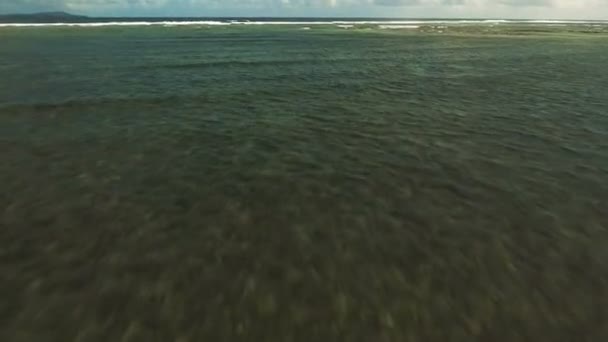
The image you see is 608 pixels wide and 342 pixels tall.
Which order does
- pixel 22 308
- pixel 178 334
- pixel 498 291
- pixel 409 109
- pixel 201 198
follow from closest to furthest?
1. pixel 178 334
2. pixel 22 308
3. pixel 498 291
4. pixel 201 198
5. pixel 409 109

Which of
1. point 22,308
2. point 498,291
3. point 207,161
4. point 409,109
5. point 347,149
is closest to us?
point 22,308

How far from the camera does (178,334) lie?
8047 mm

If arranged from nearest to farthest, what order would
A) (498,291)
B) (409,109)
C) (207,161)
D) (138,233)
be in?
(498,291), (138,233), (207,161), (409,109)

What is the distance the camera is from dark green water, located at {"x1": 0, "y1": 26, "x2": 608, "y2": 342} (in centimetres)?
852

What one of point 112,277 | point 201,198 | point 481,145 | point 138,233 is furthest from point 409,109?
point 112,277

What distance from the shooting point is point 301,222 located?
1231cm

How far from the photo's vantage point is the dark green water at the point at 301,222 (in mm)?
8516

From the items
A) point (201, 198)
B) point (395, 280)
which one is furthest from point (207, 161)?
point (395, 280)

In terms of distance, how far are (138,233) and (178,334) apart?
4.55m

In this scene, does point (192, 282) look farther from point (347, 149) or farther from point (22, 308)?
point (347, 149)

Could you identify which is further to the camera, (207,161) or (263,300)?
(207,161)

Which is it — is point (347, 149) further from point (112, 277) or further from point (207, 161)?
point (112, 277)

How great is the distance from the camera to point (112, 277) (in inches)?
382

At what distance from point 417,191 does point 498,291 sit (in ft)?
17.7
